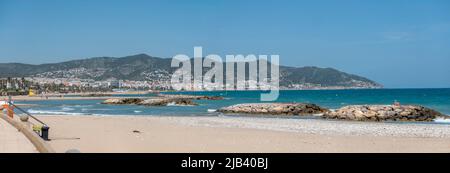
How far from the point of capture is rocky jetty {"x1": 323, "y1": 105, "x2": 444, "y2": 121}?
106ft

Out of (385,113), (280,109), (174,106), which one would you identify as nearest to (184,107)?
(174,106)

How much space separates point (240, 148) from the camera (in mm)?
14422

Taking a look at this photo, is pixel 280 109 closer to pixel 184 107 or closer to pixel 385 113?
pixel 385 113

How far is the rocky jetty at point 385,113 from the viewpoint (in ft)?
106

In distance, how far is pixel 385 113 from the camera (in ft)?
108

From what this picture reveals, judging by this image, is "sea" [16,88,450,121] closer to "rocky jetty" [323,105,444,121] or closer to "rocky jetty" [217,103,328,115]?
"rocky jetty" [217,103,328,115]

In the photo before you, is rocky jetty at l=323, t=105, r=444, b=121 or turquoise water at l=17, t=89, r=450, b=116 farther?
turquoise water at l=17, t=89, r=450, b=116

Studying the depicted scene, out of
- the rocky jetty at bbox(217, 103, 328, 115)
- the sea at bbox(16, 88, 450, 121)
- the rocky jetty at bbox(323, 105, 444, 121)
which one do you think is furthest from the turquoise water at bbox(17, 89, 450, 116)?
the rocky jetty at bbox(323, 105, 444, 121)
